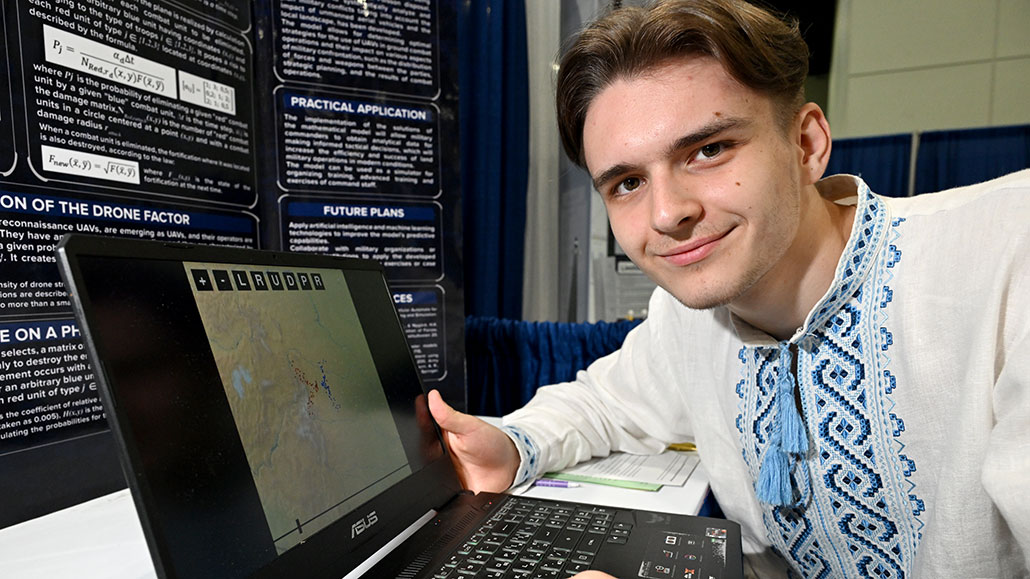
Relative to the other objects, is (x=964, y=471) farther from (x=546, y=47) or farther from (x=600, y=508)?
(x=546, y=47)

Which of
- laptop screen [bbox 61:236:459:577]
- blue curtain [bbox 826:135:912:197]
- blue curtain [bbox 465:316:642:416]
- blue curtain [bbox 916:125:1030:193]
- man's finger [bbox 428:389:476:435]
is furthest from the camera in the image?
blue curtain [bbox 826:135:912:197]

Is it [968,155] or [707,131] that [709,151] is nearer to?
[707,131]

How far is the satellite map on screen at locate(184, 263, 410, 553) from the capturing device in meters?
0.49

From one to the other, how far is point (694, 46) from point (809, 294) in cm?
38

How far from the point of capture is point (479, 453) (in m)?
0.81

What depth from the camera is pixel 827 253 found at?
0.83 m

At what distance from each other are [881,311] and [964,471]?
201mm

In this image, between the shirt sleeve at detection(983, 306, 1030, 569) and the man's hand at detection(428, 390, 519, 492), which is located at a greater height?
the shirt sleeve at detection(983, 306, 1030, 569)

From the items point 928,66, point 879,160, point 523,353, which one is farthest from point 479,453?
point 928,66

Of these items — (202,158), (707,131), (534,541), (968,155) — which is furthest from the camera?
(968,155)

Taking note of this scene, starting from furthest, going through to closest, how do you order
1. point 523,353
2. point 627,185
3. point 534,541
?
point 523,353 → point 627,185 → point 534,541

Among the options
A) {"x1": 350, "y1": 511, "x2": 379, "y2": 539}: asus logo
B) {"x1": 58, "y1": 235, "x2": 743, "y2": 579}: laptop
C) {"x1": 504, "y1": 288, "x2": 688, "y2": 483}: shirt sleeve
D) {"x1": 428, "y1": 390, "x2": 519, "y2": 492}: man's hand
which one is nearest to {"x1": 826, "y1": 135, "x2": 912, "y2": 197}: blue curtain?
{"x1": 504, "y1": 288, "x2": 688, "y2": 483}: shirt sleeve

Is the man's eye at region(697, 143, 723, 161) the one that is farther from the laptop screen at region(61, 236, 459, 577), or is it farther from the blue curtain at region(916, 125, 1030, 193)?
the blue curtain at region(916, 125, 1030, 193)

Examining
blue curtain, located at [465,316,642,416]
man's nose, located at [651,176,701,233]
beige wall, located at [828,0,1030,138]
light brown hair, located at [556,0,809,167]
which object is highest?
beige wall, located at [828,0,1030,138]
